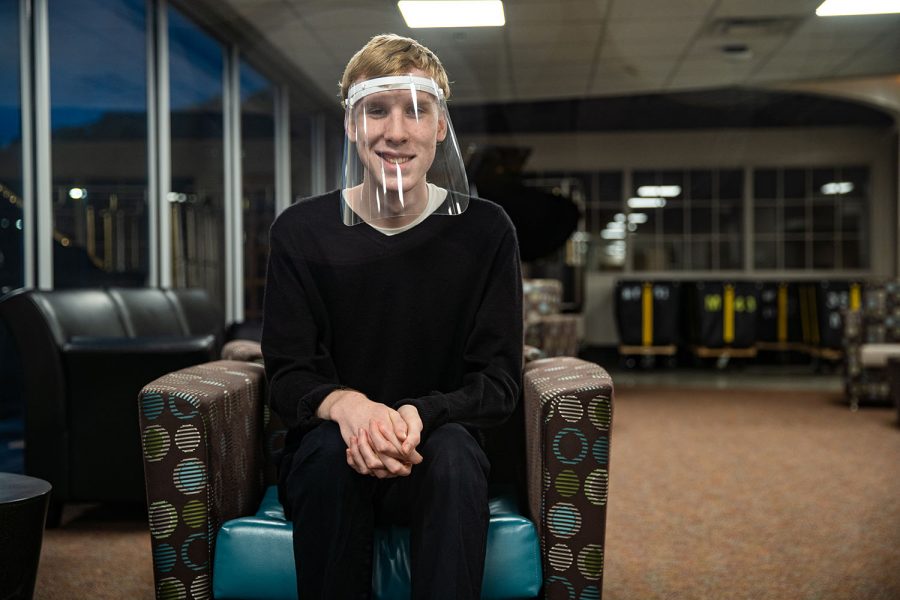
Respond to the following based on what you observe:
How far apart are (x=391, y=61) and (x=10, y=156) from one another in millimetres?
2396

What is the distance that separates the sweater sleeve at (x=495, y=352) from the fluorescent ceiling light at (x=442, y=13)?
41 cm

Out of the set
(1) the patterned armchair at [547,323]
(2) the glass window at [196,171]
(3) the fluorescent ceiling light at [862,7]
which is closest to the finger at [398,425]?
(3) the fluorescent ceiling light at [862,7]

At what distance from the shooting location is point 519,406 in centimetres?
167

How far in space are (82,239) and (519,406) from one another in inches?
107

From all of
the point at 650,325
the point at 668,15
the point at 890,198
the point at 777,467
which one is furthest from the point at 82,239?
the point at 890,198

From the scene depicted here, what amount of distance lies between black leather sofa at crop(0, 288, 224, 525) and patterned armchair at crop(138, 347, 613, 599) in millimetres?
1220

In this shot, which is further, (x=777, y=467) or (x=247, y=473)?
(x=777, y=467)

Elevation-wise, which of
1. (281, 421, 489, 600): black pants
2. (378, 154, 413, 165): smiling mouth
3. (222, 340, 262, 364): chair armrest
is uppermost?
(378, 154, 413, 165): smiling mouth

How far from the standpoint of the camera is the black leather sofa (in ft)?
8.39

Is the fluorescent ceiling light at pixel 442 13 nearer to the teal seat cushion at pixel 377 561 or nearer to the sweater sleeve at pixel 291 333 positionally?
the sweater sleeve at pixel 291 333

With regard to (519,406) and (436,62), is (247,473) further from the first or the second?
(436,62)

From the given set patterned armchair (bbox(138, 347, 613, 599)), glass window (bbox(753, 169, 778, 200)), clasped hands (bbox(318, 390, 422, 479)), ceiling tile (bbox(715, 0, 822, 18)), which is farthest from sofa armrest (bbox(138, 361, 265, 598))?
glass window (bbox(753, 169, 778, 200))

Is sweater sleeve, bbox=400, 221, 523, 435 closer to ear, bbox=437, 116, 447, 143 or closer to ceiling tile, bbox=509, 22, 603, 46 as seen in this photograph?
ear, bbox=437, 116, 447, 143

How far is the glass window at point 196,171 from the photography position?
4.47 m
